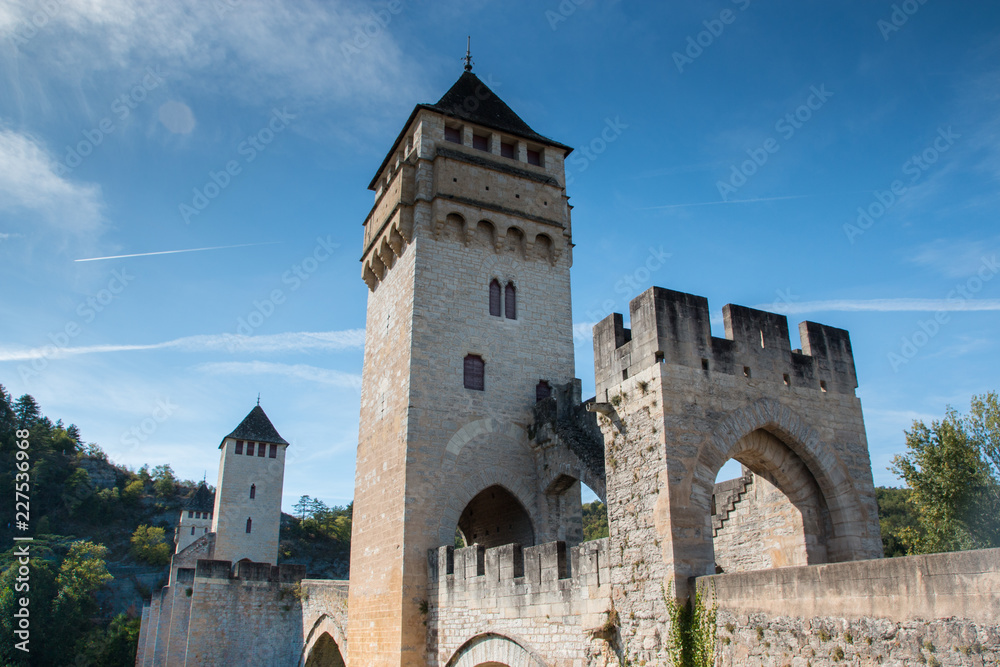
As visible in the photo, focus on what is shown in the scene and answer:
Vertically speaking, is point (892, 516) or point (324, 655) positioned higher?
point (892, 516)

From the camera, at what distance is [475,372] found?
591 inches

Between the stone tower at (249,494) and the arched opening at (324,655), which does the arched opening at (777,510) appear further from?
the stone tower at (249,494)

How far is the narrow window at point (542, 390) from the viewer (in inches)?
606

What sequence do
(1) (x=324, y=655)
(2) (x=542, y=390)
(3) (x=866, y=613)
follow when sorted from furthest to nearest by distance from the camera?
(1) (x=324, y=655) → (2) (x=542, y=390) → (3) (x=866, y=613)

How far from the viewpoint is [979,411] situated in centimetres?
2033

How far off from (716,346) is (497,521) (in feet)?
30.1

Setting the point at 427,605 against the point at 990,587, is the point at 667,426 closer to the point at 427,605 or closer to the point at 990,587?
the point at 990,587

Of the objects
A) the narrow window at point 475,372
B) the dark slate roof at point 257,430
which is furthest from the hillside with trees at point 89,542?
the narrow window at point 475,372

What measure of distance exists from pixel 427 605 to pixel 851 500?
7553mm

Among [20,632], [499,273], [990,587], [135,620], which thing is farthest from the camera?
[135,620]

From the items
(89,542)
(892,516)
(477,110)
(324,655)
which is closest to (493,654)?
(324,655)

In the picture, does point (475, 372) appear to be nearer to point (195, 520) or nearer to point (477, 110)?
point (477, 110)

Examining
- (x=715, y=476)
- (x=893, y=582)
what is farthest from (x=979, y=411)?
(x=893, y=582)

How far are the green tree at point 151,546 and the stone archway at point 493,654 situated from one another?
51118mm
